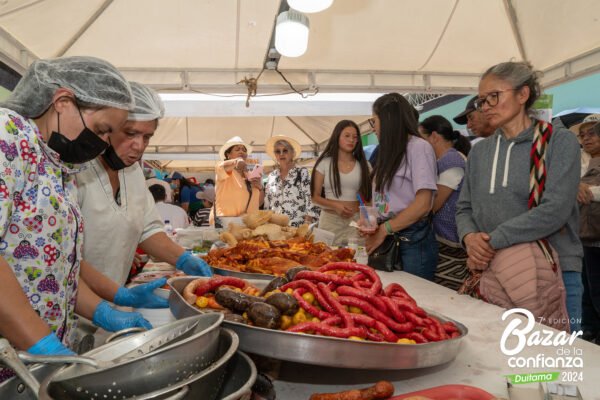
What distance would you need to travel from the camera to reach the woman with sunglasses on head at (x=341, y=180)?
424 centimetres

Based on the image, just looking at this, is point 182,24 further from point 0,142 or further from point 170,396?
point 170,396

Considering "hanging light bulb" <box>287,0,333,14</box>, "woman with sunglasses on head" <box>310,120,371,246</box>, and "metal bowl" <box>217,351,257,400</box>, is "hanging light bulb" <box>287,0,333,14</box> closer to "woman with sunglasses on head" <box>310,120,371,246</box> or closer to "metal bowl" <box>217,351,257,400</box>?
"woman with sunglasses on head" <box>310,120,371,246</box>

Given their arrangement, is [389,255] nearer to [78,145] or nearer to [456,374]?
[456,374]

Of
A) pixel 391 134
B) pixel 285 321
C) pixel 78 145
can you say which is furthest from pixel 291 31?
pixel 285 321

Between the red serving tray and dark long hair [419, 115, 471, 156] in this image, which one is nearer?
the red serving tray

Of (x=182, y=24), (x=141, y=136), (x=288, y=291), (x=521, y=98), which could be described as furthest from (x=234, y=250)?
(x=182, y=24)

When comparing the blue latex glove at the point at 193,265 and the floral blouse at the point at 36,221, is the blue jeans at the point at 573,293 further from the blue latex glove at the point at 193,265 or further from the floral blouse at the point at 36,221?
the floral blouse at the point at 36,221

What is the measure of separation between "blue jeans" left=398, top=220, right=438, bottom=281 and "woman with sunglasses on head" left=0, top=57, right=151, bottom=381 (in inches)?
73.3

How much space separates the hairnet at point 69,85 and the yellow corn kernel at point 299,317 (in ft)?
3.56

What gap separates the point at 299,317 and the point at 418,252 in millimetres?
1899

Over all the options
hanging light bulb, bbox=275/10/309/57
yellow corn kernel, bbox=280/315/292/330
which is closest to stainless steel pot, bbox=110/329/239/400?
yellow corn kernel, bbox=280/315/292/330

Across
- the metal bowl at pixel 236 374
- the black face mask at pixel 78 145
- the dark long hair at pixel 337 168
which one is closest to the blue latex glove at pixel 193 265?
the black face mask at pixel 78 145

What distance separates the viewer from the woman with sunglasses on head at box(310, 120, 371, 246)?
424 cm

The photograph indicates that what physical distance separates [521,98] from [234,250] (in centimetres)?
187
